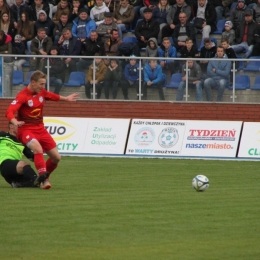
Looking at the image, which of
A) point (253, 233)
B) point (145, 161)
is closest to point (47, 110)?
point (145, 161)

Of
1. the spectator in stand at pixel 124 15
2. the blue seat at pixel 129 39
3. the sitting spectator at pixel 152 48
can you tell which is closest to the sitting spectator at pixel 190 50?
the sitting spectator at pixel 152 48

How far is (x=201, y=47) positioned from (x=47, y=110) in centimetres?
497

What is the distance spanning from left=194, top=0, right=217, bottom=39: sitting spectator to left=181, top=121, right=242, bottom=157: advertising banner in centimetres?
484

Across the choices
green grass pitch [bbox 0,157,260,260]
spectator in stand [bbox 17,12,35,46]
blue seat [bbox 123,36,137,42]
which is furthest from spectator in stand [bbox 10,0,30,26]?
green grass pitch [bbox 0,157,260,260]

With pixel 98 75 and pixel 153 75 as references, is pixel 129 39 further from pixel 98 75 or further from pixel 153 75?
pixel 153 75

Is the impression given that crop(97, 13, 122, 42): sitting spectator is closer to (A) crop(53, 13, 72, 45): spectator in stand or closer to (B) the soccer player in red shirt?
(A) crop(53, 13, 72, 45): spectator in stand

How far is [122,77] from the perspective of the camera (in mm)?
22719

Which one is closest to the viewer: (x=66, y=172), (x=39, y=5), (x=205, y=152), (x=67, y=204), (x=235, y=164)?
(x=67, y=204)

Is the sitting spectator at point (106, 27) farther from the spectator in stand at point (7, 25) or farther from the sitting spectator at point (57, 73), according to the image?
the spectator in stand at point (7, 25)

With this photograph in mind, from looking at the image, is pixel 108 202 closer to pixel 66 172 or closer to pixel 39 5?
pixel 66 172

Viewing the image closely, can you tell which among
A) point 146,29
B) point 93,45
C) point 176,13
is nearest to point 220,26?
point 176,13

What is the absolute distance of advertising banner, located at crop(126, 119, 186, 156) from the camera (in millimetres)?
21453

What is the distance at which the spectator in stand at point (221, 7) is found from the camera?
26.6m

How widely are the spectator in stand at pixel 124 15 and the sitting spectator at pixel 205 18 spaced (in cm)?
217
